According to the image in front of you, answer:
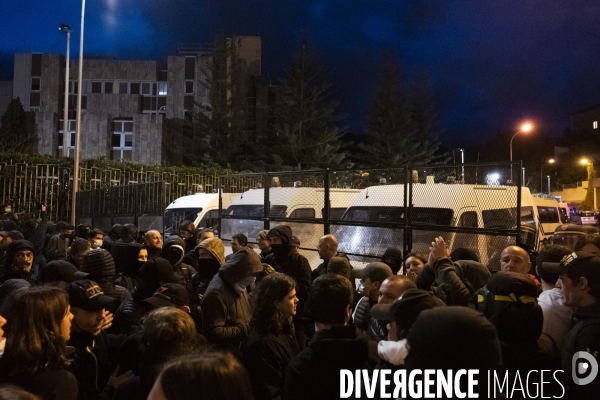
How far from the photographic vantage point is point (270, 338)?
339 cm

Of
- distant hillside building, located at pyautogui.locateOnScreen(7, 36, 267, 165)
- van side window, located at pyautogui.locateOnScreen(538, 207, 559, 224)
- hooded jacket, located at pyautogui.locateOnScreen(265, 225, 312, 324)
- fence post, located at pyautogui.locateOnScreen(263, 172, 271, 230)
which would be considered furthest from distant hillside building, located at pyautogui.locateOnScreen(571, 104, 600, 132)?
hooded jacket, located at pyautogui.locateOnScreen(265, 225, 312, 324)

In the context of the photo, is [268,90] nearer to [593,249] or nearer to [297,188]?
[297,188]

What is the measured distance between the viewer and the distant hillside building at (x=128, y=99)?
128 ft

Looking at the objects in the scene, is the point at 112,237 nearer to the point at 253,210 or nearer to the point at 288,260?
the point at 253,210

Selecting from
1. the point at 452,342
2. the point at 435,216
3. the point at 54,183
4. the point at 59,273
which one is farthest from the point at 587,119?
the point at 452,342

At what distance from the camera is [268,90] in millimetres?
46312

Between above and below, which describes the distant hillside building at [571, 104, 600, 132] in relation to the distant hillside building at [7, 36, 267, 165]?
above

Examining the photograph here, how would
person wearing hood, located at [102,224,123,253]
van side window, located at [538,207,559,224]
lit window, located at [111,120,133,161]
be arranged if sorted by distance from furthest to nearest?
lit window, located at [111,120,133,161], van side window, located at [538,207,559,224], person wearing hood, located at [102,224,123,253]

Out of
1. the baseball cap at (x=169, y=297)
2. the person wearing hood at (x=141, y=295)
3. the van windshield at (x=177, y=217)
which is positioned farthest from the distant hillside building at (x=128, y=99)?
the baseball cap at (x=169, y=297)

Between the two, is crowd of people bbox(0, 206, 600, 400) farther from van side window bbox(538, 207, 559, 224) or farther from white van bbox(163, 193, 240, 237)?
van side window bbox(538, 207, 559, 224)

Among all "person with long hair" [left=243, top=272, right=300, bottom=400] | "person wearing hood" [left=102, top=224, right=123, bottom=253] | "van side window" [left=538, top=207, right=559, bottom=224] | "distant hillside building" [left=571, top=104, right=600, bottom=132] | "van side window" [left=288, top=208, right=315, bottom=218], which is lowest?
"person with long hair" [left=243, top=272, right=300, bottom=400]

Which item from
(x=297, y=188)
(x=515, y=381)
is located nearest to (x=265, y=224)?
(x=297, y=188)

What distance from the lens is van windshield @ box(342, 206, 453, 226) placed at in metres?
7.42

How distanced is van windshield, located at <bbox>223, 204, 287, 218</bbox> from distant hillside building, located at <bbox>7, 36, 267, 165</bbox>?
28343 mm
